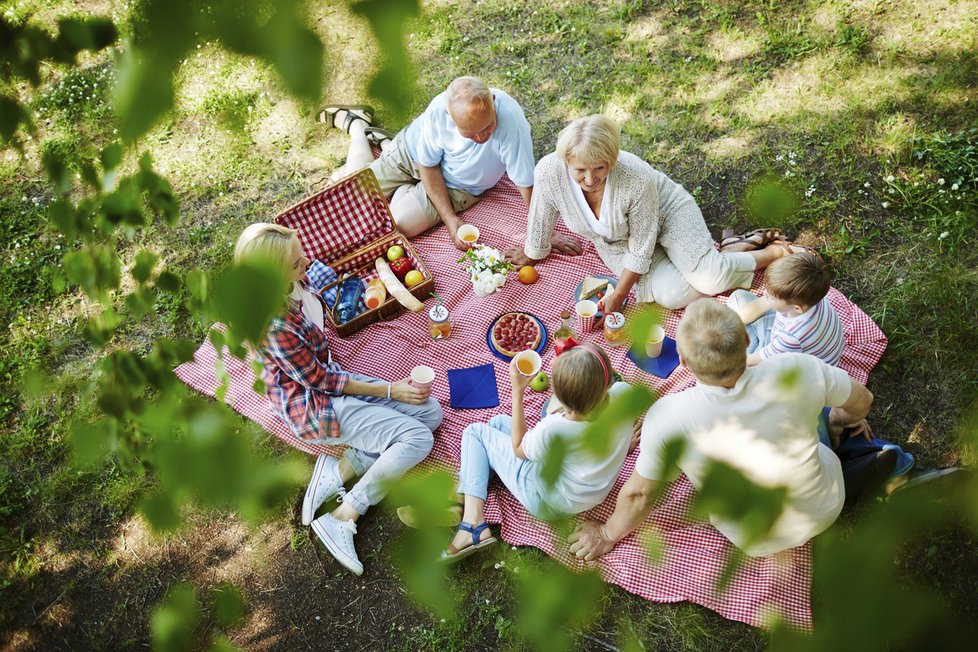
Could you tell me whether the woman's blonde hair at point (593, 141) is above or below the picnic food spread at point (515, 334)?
above

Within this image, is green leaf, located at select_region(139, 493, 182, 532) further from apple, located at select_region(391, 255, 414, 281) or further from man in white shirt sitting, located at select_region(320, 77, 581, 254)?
apple, located at select_region(391, 255, 414, 281)

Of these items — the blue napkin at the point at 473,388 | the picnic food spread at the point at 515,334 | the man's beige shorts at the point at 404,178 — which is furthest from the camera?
the man's beige shorts at the point at 404,178

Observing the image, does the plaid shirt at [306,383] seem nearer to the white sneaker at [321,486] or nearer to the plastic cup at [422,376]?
the white sneaker at [321,486]

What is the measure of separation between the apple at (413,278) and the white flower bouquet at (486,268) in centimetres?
32

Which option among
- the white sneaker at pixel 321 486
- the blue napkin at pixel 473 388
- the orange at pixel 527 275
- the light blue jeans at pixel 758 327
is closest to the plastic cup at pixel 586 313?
the orange at pixel 527 275

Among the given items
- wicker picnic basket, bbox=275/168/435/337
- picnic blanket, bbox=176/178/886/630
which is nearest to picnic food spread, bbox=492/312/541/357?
picnic blanket, bbox=176/178/886/630

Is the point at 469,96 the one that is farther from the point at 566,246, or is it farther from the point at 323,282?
the point at 323,282

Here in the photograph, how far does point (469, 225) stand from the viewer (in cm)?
489

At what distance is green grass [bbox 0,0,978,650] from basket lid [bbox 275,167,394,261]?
900mm

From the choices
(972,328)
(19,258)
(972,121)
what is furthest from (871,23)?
(19,258)

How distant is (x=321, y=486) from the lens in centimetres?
398

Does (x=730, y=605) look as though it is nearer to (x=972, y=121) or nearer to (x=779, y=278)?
(x=779, y=278)

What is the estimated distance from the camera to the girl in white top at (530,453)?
2932 millimetres

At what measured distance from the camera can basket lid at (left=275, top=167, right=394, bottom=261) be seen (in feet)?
15.1
